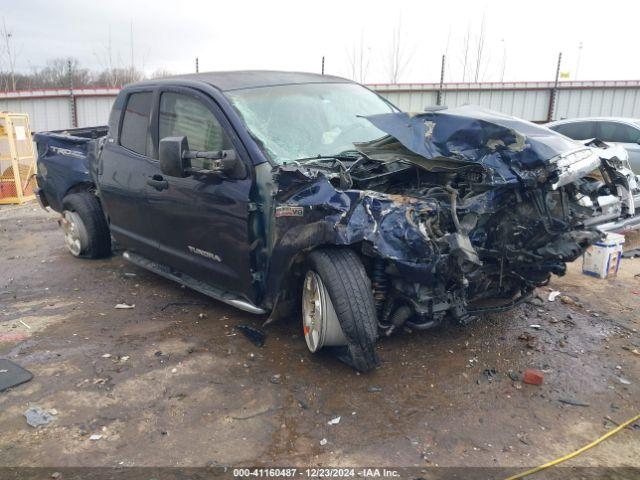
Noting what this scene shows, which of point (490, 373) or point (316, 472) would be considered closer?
point (316, 472)

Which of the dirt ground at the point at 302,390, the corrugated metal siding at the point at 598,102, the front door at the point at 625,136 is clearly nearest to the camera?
the dirt ground at the point at 302,390

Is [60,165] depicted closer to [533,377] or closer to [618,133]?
[533,377]

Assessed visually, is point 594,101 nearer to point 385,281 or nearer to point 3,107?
point 385,281

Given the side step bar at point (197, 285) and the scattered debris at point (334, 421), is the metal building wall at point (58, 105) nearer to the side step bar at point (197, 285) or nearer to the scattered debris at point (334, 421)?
the side step bar at point (197, 285)

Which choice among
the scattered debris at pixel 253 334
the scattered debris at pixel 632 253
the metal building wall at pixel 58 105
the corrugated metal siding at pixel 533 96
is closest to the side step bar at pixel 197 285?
the scattered debris at pixel 253 334

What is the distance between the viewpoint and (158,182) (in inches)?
171

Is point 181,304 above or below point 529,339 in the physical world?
below

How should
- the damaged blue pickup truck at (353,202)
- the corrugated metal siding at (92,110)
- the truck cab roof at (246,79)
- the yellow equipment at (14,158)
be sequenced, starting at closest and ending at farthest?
the damaged blue pickup truck at (353,202)
the truck cab roof at (246,79)
the yellow equipment at (14,158)
the corrugated metal siding at (92,110)

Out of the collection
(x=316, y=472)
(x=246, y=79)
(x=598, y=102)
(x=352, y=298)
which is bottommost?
(x=316, y=472)

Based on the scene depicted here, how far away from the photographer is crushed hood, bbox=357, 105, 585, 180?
10.6 feet

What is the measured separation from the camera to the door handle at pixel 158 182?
14.1ft

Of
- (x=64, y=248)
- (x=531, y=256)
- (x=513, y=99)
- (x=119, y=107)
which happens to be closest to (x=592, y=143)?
(x=531, y=256)

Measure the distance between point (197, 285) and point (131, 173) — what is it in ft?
4.09

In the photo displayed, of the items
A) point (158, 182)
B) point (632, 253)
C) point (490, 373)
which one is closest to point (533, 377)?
point (490, 373)
